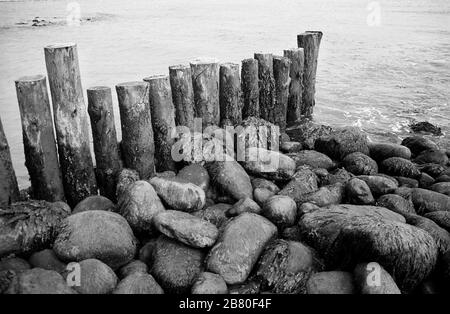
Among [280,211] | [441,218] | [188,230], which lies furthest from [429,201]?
[188,230]

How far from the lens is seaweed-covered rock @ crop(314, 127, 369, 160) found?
6566 mm

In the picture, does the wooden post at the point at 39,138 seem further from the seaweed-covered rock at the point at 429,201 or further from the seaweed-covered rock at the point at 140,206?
the seaweed-covered rock at the point at 429,201

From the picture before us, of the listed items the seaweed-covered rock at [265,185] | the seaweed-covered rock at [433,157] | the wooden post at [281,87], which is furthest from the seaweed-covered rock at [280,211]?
the seaweed-covered rock at [433,157]

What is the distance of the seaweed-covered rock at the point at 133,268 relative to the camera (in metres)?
3.80

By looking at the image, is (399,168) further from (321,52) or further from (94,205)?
(321,52)

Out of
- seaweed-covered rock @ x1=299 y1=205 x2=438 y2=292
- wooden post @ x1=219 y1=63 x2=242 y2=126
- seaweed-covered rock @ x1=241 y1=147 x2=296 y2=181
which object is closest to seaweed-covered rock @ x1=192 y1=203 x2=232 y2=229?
seaweed-covered rock @ x1=241 y1=147 x2=296 y2=181

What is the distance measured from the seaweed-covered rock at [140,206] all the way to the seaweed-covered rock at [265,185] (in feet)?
4.72

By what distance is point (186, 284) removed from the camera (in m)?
3.72

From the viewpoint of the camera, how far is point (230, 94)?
6.54 metres

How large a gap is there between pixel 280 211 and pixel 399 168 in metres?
2.58

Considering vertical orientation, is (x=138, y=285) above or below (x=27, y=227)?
below

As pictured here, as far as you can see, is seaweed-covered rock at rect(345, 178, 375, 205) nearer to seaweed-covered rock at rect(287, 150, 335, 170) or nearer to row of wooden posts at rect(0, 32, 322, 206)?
seaweed-covered rock at rect(287, 150, 335, 170)

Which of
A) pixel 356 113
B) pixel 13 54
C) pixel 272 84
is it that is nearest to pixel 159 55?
pixel 13 54
